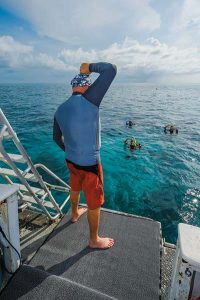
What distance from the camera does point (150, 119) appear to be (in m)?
27.9

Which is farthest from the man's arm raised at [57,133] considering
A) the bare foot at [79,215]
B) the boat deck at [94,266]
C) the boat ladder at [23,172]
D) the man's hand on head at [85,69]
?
the boat deck at [94,266]

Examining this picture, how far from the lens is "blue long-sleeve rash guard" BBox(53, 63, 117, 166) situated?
11.3 ft

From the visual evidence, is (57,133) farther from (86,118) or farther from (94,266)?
(94,266)

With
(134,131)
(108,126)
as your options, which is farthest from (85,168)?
(108,126)

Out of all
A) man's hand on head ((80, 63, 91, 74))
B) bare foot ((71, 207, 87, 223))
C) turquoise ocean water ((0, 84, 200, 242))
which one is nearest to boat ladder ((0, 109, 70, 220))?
bare foot ((71, 207, 87, 223))

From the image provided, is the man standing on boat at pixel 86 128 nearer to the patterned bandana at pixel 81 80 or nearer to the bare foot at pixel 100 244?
the patterned bandana at pixel 81 80

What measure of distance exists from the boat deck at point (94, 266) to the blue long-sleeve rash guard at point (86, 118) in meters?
1.62

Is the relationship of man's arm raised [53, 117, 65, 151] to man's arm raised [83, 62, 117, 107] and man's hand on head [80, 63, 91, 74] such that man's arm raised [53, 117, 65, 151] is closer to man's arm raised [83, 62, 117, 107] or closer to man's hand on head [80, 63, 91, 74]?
man's arm raised [83, 62, 117, 107]

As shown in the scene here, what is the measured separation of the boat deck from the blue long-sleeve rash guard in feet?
5.30

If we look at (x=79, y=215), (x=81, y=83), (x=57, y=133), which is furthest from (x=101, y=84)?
(x=79, y=215)

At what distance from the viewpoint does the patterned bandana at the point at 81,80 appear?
3.62 meters

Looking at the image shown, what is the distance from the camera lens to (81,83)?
3.62 m

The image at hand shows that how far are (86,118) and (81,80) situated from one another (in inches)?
25.4

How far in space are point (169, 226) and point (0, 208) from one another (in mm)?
6326
